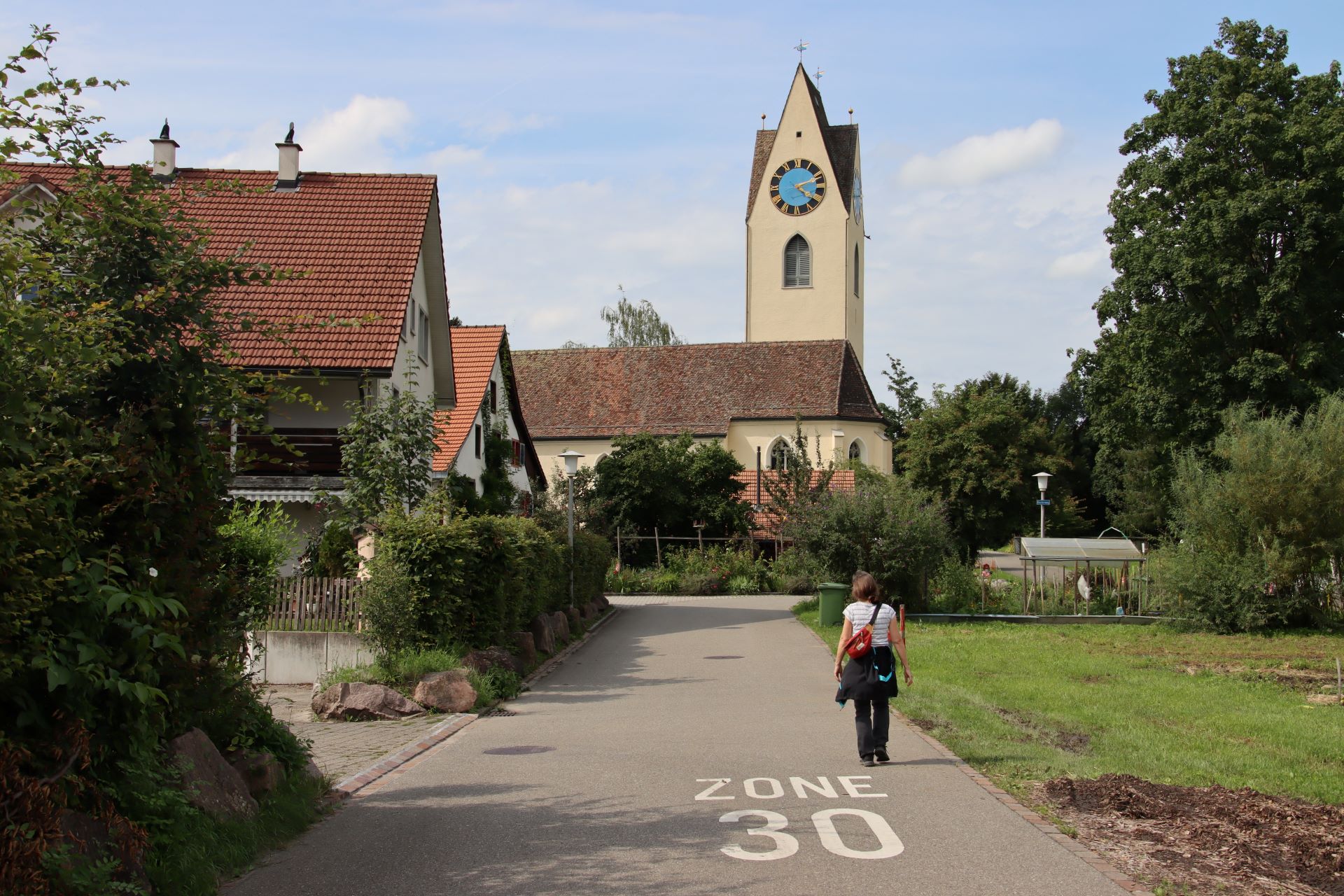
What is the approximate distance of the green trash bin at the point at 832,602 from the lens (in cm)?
2419

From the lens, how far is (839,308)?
68875 mm

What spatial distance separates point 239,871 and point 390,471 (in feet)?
40.4

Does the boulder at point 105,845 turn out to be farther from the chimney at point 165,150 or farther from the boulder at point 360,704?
the chimney at point 165,150

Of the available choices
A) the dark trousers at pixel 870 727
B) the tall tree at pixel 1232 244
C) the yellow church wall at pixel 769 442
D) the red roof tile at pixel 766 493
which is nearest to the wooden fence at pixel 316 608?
the dark trousers at pixel 870 727

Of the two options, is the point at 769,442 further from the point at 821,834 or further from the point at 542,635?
the point at 821,834

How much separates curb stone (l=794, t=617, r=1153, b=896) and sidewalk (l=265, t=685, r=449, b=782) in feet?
15.8

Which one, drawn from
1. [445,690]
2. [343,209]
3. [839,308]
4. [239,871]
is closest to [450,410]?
[343,209]

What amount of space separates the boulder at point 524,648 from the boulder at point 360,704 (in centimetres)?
389

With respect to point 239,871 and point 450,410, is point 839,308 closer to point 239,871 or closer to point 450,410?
point 450,410

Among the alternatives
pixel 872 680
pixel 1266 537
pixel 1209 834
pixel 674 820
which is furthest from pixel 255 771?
pixel 1266 537

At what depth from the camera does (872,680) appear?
9961 mm

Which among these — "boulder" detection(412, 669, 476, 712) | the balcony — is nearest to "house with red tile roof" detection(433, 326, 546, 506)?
the balcony

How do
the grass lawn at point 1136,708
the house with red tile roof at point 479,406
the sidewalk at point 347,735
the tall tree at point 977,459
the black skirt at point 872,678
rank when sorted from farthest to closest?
the tall tree at point 977,459 < the house with red tile roof at point 479,406 < the sidewalk at point 347,735 < the black skirt at point 872,678 < the grass lawn at point 1136,708

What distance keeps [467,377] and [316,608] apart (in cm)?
1805
